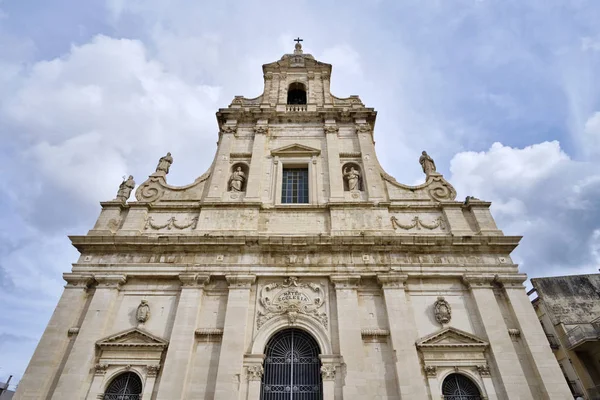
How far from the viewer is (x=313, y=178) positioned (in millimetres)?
15273

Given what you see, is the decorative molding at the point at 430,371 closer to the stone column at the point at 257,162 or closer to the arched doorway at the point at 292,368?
the arched doorway at the point at 292,368

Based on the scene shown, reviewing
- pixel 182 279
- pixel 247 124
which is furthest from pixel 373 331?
pixel 247 124

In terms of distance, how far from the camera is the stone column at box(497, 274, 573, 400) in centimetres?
984

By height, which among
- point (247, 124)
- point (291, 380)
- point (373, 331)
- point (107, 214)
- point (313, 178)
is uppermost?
point (247, 124)

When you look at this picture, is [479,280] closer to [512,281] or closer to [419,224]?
[512,281]

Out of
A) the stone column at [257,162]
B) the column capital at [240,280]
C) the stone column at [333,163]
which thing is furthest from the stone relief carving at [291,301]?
the stone column at [257,162]

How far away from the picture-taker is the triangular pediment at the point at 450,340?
1072 cm

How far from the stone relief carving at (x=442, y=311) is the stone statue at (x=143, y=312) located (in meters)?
9.09

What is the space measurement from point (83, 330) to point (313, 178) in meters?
9.62

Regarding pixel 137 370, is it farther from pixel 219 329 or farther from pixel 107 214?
pixel 107 214

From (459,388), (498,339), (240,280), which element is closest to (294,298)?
(240,280)

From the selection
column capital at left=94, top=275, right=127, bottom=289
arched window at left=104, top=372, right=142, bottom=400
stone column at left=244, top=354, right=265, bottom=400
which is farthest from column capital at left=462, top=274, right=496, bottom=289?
column capital at left=94, top=275, right=127, bottom=289

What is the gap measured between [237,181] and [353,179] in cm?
481

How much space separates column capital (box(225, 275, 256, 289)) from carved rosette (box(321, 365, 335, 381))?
3.44 m
